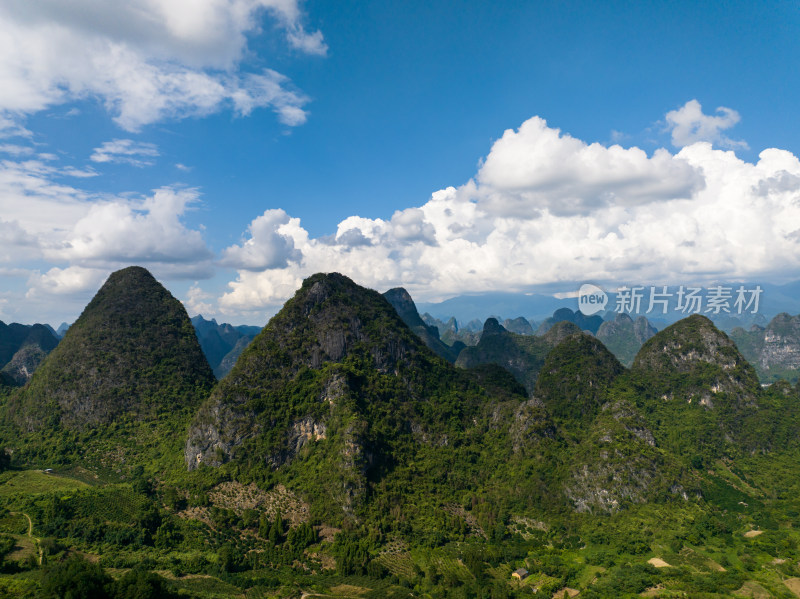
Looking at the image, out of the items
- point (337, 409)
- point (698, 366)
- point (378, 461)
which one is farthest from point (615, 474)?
point (698, 366)

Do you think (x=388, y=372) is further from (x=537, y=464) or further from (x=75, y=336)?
(x=75, y=336)

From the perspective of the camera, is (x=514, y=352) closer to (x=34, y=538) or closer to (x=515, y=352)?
(x=515, y=352)

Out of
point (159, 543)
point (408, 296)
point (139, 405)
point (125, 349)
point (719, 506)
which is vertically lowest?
point (719, 506)

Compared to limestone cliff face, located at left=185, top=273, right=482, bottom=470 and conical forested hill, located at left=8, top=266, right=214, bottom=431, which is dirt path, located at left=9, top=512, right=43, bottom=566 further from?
conical forested hill, located at left=8, top=266, right=214, bottom=431

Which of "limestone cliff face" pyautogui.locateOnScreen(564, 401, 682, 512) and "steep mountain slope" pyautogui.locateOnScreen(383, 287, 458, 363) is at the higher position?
"steep mountain slope" pyautogui.locateOnScreen(383, 287, 458, 363)

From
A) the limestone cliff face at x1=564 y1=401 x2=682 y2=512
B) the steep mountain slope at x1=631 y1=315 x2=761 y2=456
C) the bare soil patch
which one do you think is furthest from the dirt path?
the steep mountain slope at x1=631 y1=315 x2=761 y2=456

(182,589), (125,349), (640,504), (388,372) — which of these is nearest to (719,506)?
(640,504)
